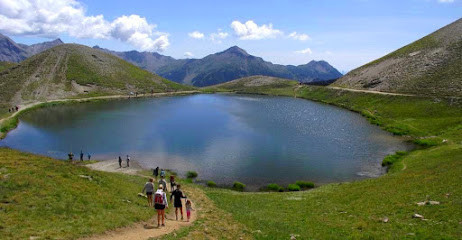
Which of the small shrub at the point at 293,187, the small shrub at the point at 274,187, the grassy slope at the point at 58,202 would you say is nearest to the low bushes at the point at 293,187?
the small shrub at the point at 293,187

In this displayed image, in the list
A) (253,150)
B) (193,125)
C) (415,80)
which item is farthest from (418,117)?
(193,125)

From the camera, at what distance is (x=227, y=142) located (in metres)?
84.1

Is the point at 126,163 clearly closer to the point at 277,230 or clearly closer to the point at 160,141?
the point at 160,141

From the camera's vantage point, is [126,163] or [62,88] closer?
[126,163]

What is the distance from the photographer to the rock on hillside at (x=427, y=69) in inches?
5335

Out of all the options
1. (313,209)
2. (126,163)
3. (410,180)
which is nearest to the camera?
(313,209)

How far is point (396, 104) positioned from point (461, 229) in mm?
123070

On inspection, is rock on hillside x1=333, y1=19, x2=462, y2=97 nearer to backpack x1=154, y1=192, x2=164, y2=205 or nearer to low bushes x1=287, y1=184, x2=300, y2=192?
low bushes x1=287, y1=184, x2=300, y2=192

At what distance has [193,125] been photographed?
110 metres

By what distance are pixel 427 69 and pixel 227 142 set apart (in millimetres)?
126791

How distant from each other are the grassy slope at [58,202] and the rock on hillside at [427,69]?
13362cm

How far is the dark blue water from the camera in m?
63.1

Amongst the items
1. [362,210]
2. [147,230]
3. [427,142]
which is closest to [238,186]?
[362,210]

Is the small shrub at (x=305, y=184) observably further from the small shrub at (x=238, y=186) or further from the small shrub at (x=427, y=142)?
the small shrub at (x=427, y=142)
